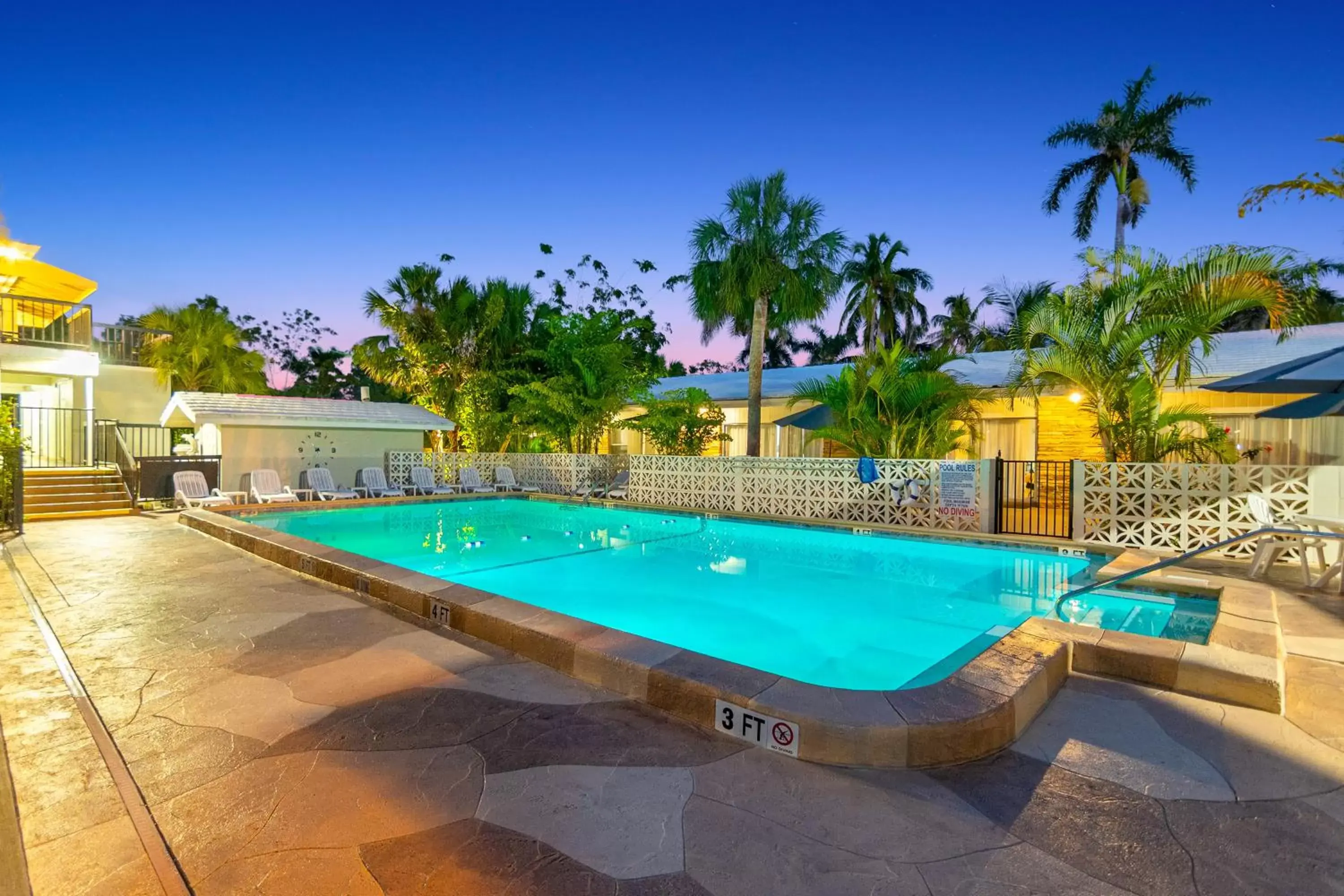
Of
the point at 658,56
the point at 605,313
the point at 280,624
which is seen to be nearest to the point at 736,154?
the point at 658,56

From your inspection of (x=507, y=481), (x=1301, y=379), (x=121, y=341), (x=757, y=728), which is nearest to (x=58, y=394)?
(x=121, y=341)

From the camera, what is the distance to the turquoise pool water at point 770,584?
612cm

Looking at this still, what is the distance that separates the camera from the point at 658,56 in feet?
44.9

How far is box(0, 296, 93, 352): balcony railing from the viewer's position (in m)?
15.7

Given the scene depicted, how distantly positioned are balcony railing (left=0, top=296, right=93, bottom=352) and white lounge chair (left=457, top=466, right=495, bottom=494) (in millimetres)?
9728

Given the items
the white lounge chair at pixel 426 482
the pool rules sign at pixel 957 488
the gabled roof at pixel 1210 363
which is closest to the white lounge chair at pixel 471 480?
the white lounge chair at pixel 426 482

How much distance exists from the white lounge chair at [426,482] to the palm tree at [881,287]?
1863cm

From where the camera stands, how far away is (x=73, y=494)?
13.5 meters

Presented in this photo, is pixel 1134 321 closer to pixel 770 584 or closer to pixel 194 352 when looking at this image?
pixel 770 584

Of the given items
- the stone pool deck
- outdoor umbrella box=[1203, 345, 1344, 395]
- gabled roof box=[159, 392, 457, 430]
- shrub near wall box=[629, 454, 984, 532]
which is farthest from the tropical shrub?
the stone pool deck

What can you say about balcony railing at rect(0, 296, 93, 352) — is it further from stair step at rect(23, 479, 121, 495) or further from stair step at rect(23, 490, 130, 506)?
stair step at rect(23, 490, 130, 506)

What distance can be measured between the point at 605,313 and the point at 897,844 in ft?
61.3

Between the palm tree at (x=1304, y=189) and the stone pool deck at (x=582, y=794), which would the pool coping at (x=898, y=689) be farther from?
the palm tree at (x=1304, y=189)

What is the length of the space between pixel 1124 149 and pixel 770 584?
2650 cm
